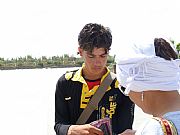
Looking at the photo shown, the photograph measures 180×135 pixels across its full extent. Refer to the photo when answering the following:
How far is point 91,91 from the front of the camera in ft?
9.09

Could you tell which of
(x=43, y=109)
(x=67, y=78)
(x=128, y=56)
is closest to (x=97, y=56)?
(x=67, y=78)

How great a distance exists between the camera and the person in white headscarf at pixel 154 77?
5.76 feet

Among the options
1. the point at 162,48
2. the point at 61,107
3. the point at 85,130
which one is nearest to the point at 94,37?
the point at 61,107

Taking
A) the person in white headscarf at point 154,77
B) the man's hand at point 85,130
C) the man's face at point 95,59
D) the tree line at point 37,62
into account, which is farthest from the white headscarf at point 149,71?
the tree line at point 37,62

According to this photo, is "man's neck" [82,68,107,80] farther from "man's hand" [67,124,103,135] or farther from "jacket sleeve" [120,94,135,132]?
"man's hand" [67,124,103,135]

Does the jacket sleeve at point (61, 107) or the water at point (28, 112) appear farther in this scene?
the water at point (28, 112)

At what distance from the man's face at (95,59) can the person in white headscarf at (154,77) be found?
0.80 meters

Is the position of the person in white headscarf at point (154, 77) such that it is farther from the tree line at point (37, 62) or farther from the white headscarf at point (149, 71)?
the tree line at point (37, 62)

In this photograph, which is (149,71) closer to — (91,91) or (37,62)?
(91,91)

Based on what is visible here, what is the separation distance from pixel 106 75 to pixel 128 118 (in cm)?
33

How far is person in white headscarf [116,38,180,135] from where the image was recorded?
175 cm

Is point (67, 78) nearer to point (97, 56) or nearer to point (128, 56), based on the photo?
point (97, 56)

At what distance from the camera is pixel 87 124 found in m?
2.60

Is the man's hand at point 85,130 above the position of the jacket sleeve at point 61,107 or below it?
below
